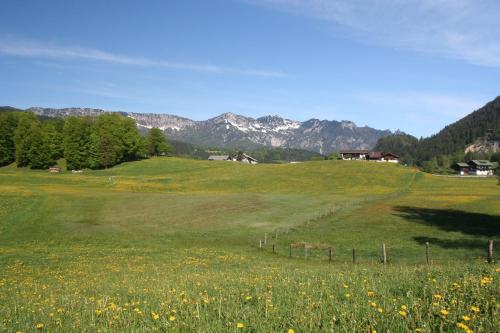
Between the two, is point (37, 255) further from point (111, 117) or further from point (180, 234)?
point (111, 117)

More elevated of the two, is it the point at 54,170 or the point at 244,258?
the point at 54,170

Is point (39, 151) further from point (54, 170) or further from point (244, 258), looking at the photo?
point (244, 258)

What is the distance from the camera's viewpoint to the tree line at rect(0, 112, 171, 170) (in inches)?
5344

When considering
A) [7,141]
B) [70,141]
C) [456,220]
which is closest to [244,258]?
[456,220]

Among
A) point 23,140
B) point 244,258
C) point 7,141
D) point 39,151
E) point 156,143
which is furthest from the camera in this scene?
point 156,143

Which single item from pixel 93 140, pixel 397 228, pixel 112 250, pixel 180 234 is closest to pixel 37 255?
pixel 112 250

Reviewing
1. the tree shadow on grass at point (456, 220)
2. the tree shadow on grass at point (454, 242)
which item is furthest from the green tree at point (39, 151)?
the tree shadow on grass at point (454, 242)

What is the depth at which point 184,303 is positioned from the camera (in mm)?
9758

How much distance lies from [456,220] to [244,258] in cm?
3526

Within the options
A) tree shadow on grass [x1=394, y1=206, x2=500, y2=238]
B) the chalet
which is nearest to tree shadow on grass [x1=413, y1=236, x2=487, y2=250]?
tree shadow on grass [x1=394, y1=206, x2=500, y2=238]

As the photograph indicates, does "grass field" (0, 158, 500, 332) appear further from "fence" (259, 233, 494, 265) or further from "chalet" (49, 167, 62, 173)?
"chalet" (49, 167, 62, 173)

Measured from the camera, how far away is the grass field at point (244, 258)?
796 cm

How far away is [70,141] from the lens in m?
137

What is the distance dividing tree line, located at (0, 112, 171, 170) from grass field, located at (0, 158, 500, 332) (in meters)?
30.6
